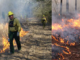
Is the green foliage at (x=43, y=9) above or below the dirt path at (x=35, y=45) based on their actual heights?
above

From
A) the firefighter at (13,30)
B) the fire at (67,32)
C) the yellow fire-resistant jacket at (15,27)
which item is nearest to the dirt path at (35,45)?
the firefighter at (13,30)

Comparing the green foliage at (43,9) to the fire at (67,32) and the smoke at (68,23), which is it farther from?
the fire at (67,32)

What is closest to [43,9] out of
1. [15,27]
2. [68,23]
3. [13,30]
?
[68,23]

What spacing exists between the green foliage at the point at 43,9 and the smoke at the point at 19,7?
161 millimetres

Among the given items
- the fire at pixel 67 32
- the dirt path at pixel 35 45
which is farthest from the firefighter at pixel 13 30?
the fire at pixel 67 32

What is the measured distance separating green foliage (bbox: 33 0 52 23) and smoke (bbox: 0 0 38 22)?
0.53ft

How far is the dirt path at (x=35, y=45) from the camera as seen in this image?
4.24 meters

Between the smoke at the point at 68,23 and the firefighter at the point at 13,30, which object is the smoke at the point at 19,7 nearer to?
the firefighter at the point at 13,30

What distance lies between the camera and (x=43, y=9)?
13.8 ft

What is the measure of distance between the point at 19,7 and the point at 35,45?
5.45 ft

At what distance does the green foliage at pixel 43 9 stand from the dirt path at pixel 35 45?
36 cm

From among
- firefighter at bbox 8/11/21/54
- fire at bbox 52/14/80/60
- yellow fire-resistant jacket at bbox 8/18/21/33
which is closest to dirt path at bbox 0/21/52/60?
firefighter at bbox 8/11/21/54

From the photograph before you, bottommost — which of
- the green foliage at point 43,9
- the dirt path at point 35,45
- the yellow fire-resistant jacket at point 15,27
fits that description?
the dirt path at point 35,45

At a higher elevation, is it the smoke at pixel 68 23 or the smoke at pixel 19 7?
the smoke at pixel 19 7
